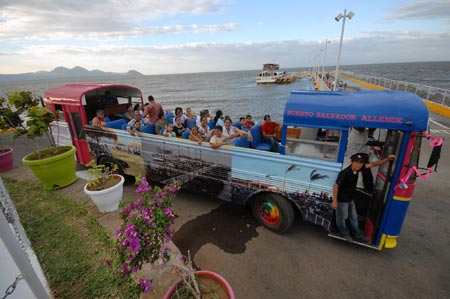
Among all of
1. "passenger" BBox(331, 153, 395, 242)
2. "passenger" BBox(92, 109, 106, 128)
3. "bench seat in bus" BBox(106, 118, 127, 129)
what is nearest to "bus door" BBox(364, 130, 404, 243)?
"passenger" BBox(331, 153, 395, 242)

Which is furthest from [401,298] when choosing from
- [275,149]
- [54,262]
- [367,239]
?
[54,262]

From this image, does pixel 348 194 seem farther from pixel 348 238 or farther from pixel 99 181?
pixel 99 181

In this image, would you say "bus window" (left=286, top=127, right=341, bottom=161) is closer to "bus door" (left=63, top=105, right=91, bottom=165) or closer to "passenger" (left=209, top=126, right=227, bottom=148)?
"passenger" (left=209, top=126, right=227, bottom=148)

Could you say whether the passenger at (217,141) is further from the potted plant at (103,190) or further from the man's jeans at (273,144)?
the potted plant at (103,190)

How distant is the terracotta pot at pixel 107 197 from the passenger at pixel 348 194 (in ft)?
13.7

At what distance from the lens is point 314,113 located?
3352 mm

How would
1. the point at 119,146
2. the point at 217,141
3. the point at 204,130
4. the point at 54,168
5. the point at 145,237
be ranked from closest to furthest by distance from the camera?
the point at 145,237 < the point at 217,141 < the point at 54,168 < the point at 119,146 < the point at 204,130

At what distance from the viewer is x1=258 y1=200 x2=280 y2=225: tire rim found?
163 inches

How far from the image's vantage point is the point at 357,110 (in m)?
3.13

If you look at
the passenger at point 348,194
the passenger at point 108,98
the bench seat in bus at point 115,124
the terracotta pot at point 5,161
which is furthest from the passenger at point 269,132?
the terracotta pot at point 5,161

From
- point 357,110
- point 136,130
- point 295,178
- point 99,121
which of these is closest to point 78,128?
point 99,121

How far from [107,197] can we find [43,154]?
117 inches

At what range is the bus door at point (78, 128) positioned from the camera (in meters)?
6.16

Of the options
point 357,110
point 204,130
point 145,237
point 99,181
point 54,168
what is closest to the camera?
point 145,237
